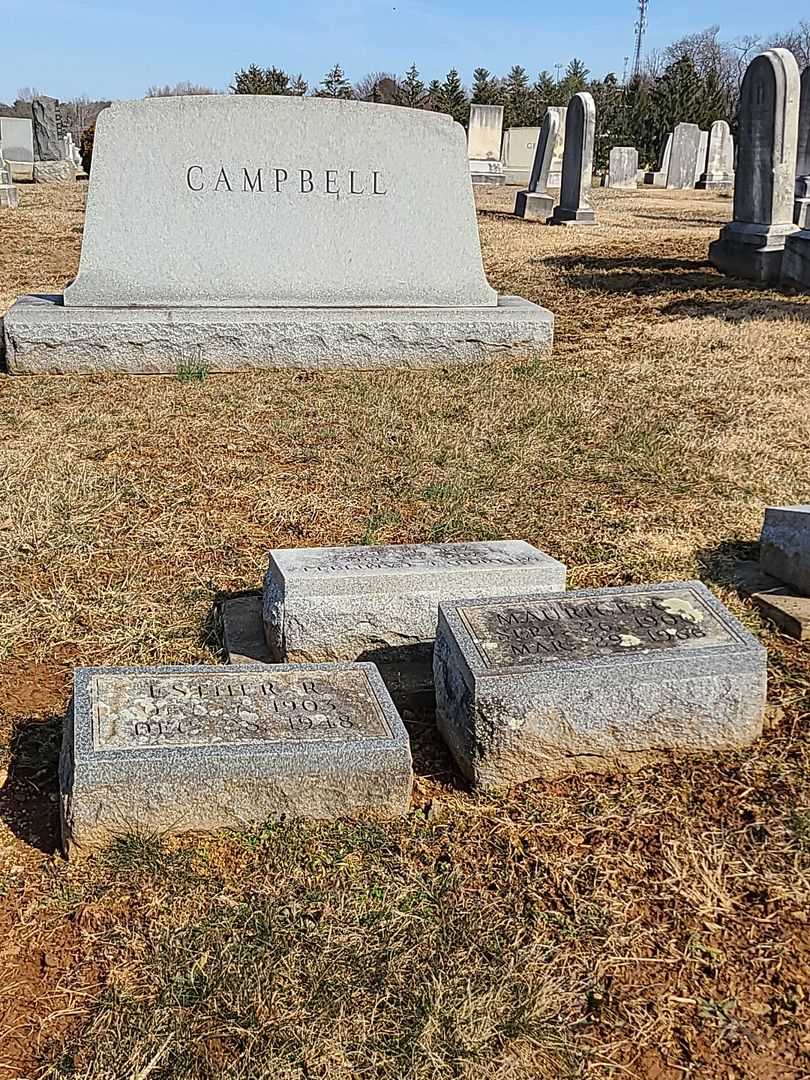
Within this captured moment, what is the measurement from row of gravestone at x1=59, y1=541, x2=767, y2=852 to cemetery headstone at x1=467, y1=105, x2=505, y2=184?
22817 millimetres

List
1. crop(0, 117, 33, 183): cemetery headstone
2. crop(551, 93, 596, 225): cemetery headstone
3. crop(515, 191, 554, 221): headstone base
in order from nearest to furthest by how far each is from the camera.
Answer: crop(551, 93, 596, 225): cemetery headstone, crop(515, 191, 554, 221): headstone base, crop(0, 117, 33, 183): cemetery headstone

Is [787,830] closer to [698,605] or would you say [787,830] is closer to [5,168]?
[698,605]

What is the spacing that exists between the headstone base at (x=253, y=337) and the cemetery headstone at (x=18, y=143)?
20.4 meters

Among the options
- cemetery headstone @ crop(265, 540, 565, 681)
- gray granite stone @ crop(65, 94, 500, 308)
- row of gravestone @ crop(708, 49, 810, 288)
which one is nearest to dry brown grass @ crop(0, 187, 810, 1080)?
cemetery headstone @ crop(265, 540, 565, 681)

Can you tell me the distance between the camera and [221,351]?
6602 millimetres

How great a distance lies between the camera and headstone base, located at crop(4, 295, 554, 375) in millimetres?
6422

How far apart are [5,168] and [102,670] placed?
18.6m

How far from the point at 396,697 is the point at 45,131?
25959 mm

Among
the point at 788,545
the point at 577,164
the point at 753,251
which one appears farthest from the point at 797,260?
the point at 577,164

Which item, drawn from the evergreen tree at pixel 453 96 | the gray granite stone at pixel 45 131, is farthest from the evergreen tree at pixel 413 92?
the gray granite stone at pixel 45 131

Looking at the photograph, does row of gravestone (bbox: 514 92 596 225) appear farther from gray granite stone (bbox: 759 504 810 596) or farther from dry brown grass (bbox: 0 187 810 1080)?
gray granite stone (bbox: 759 504 810 596)

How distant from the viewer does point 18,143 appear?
82.0ft

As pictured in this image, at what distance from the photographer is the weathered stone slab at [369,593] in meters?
3.10

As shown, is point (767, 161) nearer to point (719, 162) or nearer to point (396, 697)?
point (396, 697)
